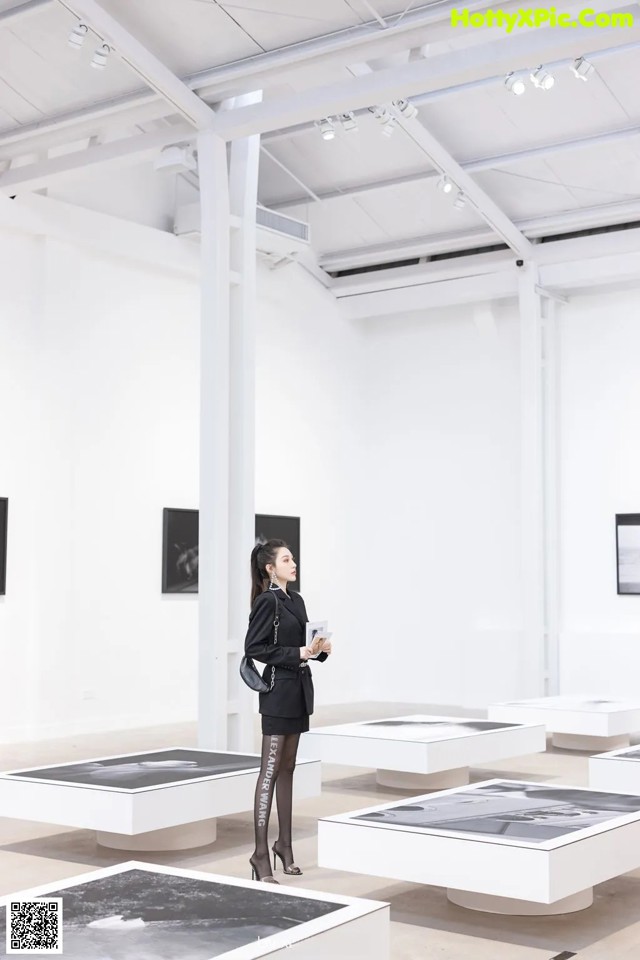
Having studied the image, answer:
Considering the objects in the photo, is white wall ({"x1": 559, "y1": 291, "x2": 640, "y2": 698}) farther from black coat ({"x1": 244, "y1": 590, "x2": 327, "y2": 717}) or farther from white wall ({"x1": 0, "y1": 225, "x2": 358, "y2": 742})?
black coat ({"x1": 244, "y1": 590, "x2": 327, "y2": 717})


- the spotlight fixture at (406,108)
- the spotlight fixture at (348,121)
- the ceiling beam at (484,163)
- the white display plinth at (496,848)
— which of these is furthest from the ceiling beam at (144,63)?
the white display plinth at (496,848)

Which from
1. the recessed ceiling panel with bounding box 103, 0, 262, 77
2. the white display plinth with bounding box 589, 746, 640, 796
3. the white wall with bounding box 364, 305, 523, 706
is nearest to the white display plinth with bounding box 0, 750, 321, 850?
the white display plinth with bounding box 589, 746, 640, 796

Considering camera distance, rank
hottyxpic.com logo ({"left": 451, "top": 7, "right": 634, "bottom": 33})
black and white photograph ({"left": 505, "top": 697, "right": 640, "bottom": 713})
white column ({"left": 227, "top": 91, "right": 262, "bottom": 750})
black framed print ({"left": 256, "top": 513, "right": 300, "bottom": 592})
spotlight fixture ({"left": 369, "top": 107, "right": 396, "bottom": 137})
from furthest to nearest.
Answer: black framed print ({"left": 256, "top": 513, "right": 300, "bottom": 592}) → spotlight fixture ({"left": 369, "top": 107, "right": 396, "bottom": 137}) → black and white photograph ({"left": 505, "top": 697, "right": 640, "bottom": 713}) → white column ({"left": 227, "top": 91, "right": 262, "bottom": 750}) → hottyxpic.com logo ({"left": 451, "top": 7, "right": 634, "bottom": 33})

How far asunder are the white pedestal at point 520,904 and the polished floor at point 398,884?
0.05 m

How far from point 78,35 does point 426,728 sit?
629 centimetres

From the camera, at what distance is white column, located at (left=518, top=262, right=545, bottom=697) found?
15.0m

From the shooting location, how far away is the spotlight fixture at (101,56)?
377 inches

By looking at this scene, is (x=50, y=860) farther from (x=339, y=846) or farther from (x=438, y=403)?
(x=438, y=403)

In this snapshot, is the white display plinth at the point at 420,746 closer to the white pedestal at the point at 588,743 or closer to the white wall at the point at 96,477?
the white pedestal at the point at 588,743

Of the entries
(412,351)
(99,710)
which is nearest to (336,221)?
(412,351)

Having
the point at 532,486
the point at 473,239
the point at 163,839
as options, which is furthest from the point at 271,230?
the point at 163,839

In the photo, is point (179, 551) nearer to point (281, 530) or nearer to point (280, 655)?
point (281, 530)

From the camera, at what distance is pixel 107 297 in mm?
13703

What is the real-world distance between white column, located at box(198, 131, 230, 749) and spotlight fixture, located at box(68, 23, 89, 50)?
4.18ft
